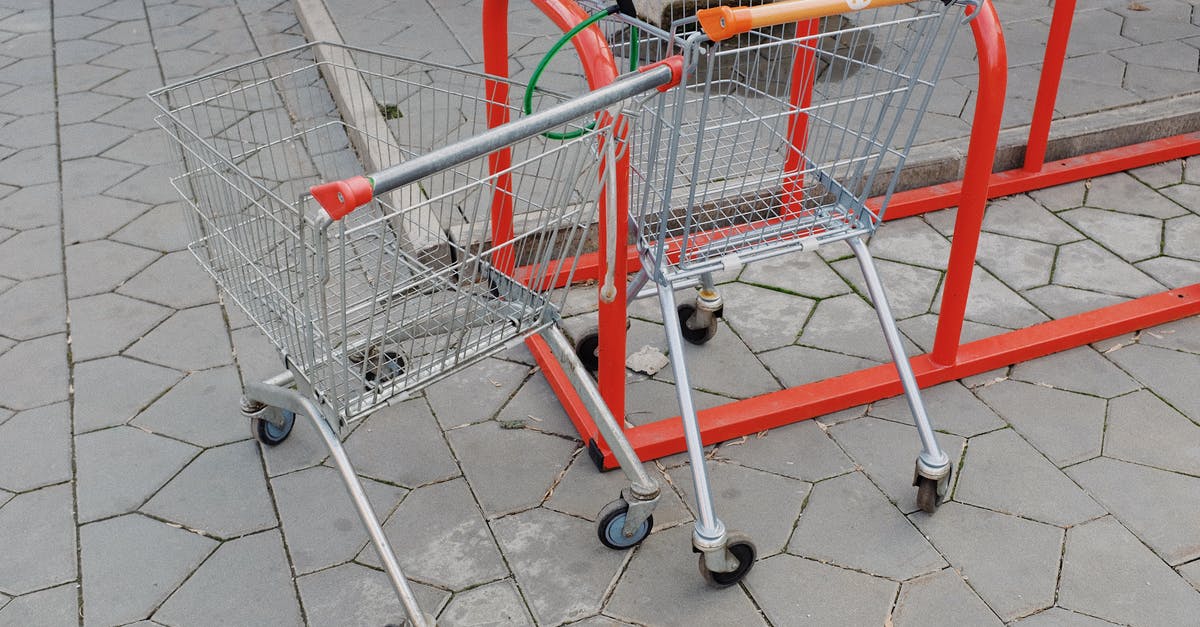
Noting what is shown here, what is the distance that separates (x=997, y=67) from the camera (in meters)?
2.61

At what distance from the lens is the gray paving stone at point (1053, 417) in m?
2.85

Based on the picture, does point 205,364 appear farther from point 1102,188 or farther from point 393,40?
point 1102,188

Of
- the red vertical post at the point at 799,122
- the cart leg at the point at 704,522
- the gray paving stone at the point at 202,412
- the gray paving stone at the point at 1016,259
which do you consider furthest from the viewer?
the gray paving stone at the point at 1016,259

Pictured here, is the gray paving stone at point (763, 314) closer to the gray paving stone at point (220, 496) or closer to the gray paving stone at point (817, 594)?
the gray paving stone at point (817, 594)

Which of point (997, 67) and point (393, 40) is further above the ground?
point (997, 67)

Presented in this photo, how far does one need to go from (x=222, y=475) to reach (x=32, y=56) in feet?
12.6

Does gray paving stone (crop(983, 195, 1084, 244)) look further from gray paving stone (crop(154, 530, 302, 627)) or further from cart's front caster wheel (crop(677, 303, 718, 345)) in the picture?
gray paving stone (crop(154, 530, 302, 627))

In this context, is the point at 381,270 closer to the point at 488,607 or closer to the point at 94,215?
the point at 488,607

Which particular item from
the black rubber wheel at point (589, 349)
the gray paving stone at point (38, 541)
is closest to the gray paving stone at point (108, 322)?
the gray paving stone at point (38, 541)

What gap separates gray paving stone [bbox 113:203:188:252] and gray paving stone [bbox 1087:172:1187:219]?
3.66 meters

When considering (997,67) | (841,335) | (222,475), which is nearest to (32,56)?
(222,475)

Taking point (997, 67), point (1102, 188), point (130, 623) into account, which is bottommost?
point (130, 623)

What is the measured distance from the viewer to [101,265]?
3684 mm

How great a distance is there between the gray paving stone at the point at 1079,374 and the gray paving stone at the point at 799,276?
692 mm
